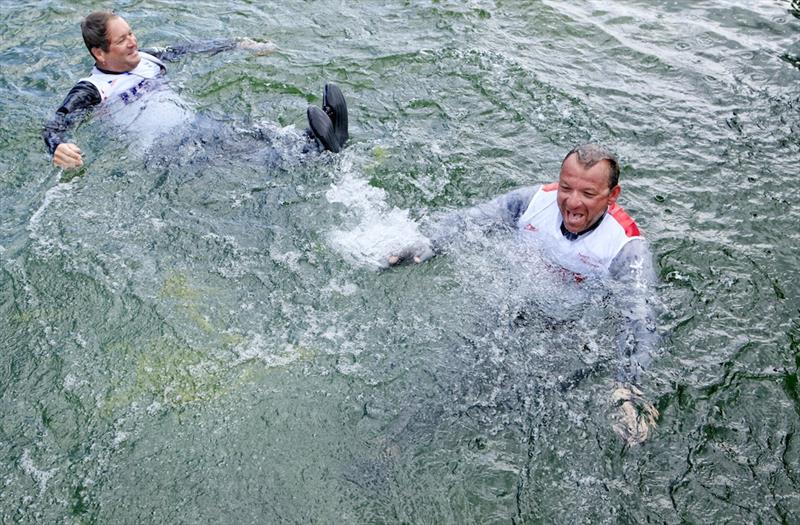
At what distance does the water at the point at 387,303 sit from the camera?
4215 mm

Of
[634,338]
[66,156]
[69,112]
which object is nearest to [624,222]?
[634,338]

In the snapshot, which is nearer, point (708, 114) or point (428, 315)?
point (428, 315)

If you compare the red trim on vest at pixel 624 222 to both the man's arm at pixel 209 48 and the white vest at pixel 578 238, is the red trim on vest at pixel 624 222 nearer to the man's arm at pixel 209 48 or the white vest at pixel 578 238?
the white vest at pixel 578 238

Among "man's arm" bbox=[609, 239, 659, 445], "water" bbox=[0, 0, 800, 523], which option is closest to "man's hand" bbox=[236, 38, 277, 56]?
"water" bbox=[0, 0, 800, 523]

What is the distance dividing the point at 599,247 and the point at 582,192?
0.48m

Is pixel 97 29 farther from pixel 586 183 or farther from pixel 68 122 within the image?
pixel 586 183

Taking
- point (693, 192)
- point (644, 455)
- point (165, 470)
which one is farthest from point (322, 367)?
point (693, 192)

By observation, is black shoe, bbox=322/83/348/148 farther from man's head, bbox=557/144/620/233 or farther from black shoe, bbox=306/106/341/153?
man's head, bbox=557/144/620/233

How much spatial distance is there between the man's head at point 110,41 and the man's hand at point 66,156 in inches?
45.4

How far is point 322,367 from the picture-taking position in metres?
4.86

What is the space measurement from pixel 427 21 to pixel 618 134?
10.4 ft

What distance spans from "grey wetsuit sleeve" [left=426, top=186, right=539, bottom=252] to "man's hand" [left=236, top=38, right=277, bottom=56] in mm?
3854

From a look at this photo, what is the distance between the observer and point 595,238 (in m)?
4.98

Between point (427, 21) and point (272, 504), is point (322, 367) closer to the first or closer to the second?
point (272, 504)
